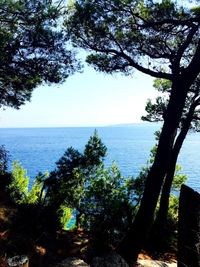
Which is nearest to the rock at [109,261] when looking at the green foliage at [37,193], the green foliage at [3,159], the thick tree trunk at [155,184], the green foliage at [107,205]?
the thick tree trunk at [155,184]

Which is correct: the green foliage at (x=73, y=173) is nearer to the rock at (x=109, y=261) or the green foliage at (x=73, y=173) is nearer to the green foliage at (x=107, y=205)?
the green foliage at (x=107, y=205)

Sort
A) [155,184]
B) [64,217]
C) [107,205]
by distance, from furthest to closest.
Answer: [64,217] → [107,205] → [155,184]

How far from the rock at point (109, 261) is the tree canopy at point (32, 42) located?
5892 mm

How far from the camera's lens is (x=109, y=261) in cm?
799

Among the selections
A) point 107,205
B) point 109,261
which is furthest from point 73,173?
point 109,261

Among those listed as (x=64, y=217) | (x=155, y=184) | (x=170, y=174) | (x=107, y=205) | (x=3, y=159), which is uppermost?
(x=155, y=184)

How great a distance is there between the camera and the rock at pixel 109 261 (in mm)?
7920

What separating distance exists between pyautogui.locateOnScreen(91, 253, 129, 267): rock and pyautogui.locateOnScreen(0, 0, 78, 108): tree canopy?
5892 millimetres

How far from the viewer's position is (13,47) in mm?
9820

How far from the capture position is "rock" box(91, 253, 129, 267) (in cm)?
792

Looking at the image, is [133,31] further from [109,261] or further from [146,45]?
[109,261]

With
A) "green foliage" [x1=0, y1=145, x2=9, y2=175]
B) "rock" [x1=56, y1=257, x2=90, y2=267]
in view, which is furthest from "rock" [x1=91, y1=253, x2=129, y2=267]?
"green foliage" [x1=0, y1=145, x2=9, y2=175]

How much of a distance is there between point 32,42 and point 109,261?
6.75 metres

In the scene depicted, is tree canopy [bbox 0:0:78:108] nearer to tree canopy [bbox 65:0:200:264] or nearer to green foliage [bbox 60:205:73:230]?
tree canopy [bbox 65:0:200:264]
